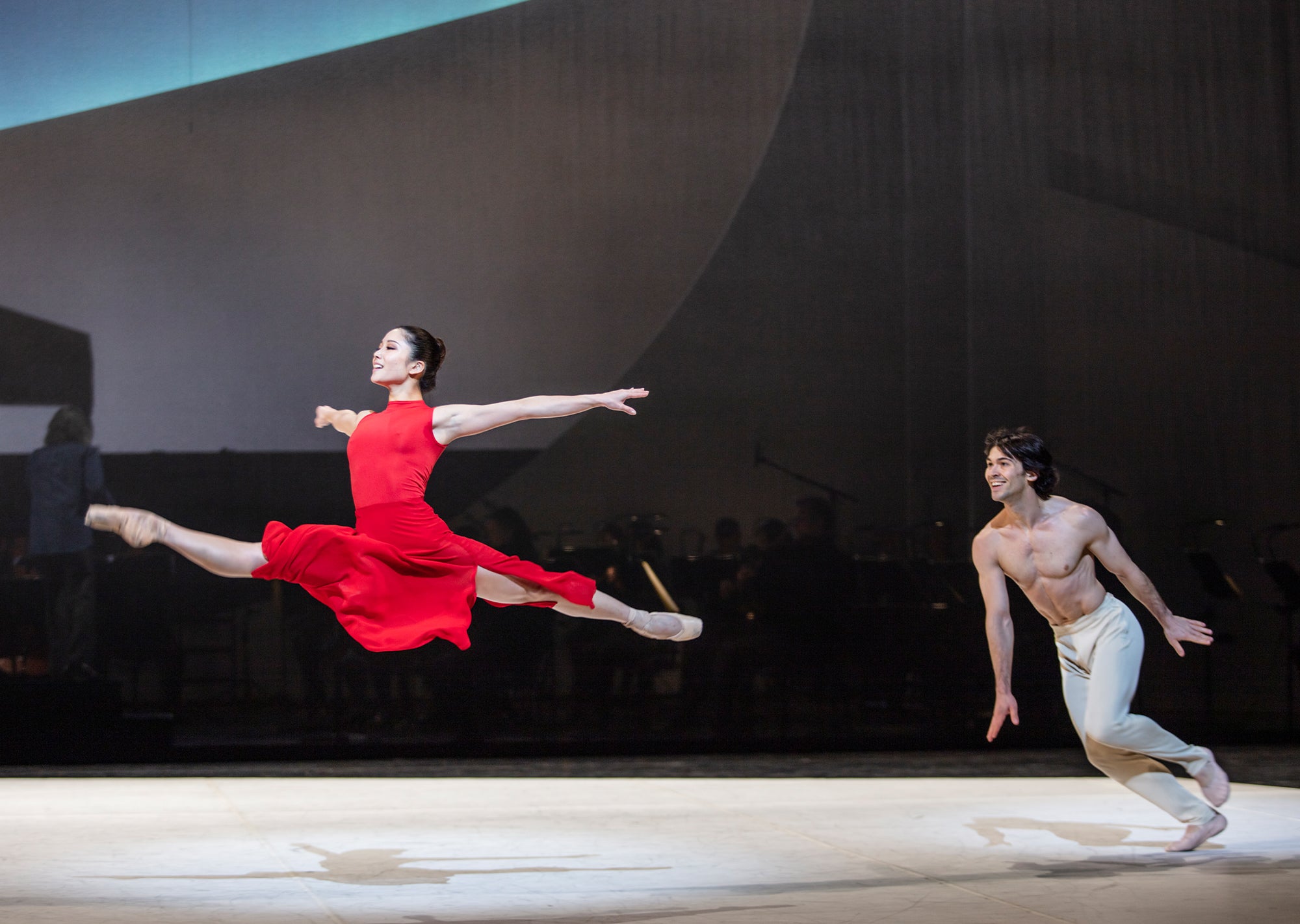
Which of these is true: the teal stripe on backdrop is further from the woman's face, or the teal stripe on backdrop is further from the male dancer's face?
the male dancer's face

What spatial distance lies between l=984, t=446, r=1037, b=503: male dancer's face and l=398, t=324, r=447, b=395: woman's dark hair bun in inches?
62.1

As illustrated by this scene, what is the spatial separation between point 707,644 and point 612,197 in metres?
2.00

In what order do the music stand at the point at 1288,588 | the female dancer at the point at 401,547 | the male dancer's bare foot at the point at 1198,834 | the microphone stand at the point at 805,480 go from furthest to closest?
the music stand at the point at 1288,588, the microphone stand at the point at 805,480, the male dancer's bare foot at the point at 1198,834, the female dancer at the point at 401,547

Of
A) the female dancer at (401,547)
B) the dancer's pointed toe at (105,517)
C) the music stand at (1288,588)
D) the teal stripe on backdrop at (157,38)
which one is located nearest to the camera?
the dancer's pointed toe at (105,517)

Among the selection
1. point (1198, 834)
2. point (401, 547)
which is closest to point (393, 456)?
point (401, 547)

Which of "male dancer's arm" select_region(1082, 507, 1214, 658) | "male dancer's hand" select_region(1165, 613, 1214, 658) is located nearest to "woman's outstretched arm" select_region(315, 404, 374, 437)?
"male dancer's arm" select_region(1082, 507, 1214, 658)

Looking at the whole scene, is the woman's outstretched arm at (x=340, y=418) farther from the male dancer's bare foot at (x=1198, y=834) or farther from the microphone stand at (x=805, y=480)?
the male dancer's bare foot at (x=1198, y=834)

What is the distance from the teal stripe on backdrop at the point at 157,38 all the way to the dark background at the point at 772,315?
10 cm

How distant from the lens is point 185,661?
219 inches

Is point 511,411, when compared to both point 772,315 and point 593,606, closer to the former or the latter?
point 593,606

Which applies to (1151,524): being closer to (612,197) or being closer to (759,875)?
(612,197)

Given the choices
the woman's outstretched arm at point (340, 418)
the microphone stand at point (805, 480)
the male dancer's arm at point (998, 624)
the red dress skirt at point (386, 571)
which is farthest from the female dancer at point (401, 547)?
the microphone stand at point (805, 480)

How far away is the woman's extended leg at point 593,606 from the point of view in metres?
3.68

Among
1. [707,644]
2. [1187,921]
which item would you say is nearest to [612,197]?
[707,644]
